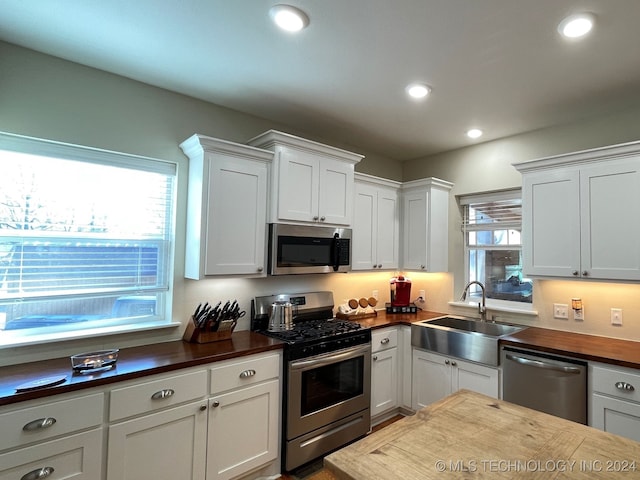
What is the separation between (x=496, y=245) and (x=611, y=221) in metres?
1.13

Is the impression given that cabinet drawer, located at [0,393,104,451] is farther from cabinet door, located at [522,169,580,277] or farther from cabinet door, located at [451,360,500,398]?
cabinet door, located at [522,169,580,277]

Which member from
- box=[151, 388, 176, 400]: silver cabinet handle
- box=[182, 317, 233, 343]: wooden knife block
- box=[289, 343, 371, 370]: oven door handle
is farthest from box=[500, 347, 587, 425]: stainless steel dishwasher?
box=[151, 388, 176, 400]: silver cabinet handle

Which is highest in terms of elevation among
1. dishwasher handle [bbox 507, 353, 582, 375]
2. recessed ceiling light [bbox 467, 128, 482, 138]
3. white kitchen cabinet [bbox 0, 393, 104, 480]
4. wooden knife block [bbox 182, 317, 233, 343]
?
recessed ceiling light [bbox 467, 128, 482, 138]

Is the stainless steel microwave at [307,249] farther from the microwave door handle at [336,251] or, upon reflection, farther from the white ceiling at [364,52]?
the white ceiling at [364,52]

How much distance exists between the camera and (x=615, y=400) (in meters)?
2.14

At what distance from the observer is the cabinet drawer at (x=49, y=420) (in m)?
1.50

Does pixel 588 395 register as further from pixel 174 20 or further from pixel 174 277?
pixel 174 20

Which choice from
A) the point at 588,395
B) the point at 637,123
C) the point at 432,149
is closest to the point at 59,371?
the point at 588,395

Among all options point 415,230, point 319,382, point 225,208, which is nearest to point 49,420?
point 225,208

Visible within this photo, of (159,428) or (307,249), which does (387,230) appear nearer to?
(307,249)

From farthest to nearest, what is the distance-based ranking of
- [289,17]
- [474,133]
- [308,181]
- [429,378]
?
[474,133] < [429,378] < [308,181] < [289,17]

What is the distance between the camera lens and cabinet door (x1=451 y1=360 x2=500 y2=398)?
2682 mm

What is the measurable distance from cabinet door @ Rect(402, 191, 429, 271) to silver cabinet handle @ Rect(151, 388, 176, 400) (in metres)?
2.60

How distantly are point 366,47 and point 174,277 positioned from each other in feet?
6.46
